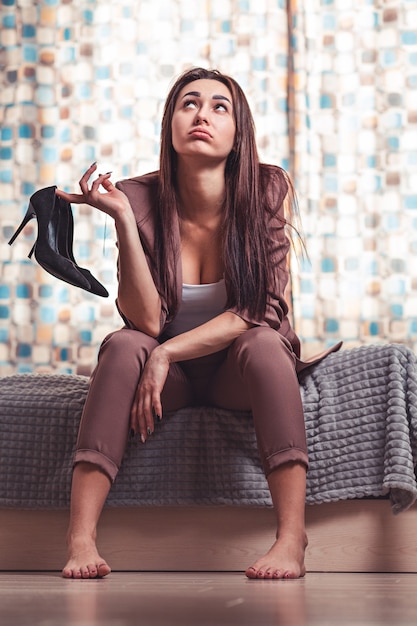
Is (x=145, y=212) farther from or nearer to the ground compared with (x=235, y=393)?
farther from the ground

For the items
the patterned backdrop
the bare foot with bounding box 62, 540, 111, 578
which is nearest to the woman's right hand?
the bare foot with bounding box 62, 540, 111, 578

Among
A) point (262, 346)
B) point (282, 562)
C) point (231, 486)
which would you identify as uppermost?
point (262, 346)

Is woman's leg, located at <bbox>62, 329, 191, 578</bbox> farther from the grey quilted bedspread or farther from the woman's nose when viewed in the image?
the woman's nose

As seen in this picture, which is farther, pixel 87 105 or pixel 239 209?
pixel 87 105

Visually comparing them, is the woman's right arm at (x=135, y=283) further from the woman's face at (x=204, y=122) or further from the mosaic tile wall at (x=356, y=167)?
the mosaic tile wall at (x=356, y=167)

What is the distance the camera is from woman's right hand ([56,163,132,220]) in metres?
1.62

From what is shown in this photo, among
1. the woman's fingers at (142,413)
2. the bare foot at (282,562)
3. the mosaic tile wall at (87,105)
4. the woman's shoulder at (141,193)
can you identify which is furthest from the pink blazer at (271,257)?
the mosaic tile wall at (87,105)

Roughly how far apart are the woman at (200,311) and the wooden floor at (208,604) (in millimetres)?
248

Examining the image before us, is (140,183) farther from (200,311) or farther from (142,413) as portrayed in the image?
(142,413)

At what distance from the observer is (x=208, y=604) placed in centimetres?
83

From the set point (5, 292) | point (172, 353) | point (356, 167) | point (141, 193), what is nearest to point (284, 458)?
point (172, 353)

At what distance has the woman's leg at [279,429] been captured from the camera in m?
1.42

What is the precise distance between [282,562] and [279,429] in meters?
0.22

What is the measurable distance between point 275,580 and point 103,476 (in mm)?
365
